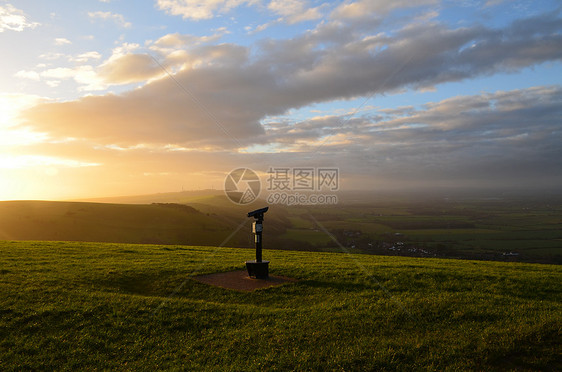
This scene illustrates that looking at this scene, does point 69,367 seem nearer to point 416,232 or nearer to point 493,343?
point 493,343

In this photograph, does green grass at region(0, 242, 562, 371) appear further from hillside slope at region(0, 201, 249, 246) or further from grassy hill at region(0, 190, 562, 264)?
hillside slope at region(0, 201, 249, 246)

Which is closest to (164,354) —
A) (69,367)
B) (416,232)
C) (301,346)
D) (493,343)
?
(69,367)

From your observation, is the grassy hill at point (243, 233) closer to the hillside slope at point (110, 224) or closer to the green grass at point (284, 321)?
the hillside slope at point (110, 224)

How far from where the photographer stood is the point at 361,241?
79188mm

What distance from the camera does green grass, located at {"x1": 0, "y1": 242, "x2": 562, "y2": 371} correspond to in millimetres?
7426

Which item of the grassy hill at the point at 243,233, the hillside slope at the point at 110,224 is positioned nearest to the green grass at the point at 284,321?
the grassy hill at the point at 243,233

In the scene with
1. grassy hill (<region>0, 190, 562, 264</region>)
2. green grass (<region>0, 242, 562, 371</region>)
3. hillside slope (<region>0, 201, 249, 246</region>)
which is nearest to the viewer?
green grass (<region>0, 242, 562, 371</region>)

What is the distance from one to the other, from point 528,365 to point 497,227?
418ft

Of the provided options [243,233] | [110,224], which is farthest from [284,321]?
[243,233]

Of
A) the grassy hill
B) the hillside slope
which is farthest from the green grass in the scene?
the hillside slope

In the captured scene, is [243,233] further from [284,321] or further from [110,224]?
[284,321]

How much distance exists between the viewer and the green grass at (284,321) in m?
7.43

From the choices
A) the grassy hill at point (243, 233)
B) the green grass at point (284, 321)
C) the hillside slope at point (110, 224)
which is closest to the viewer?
the green grass at point (284, 321)

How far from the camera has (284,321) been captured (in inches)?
373
